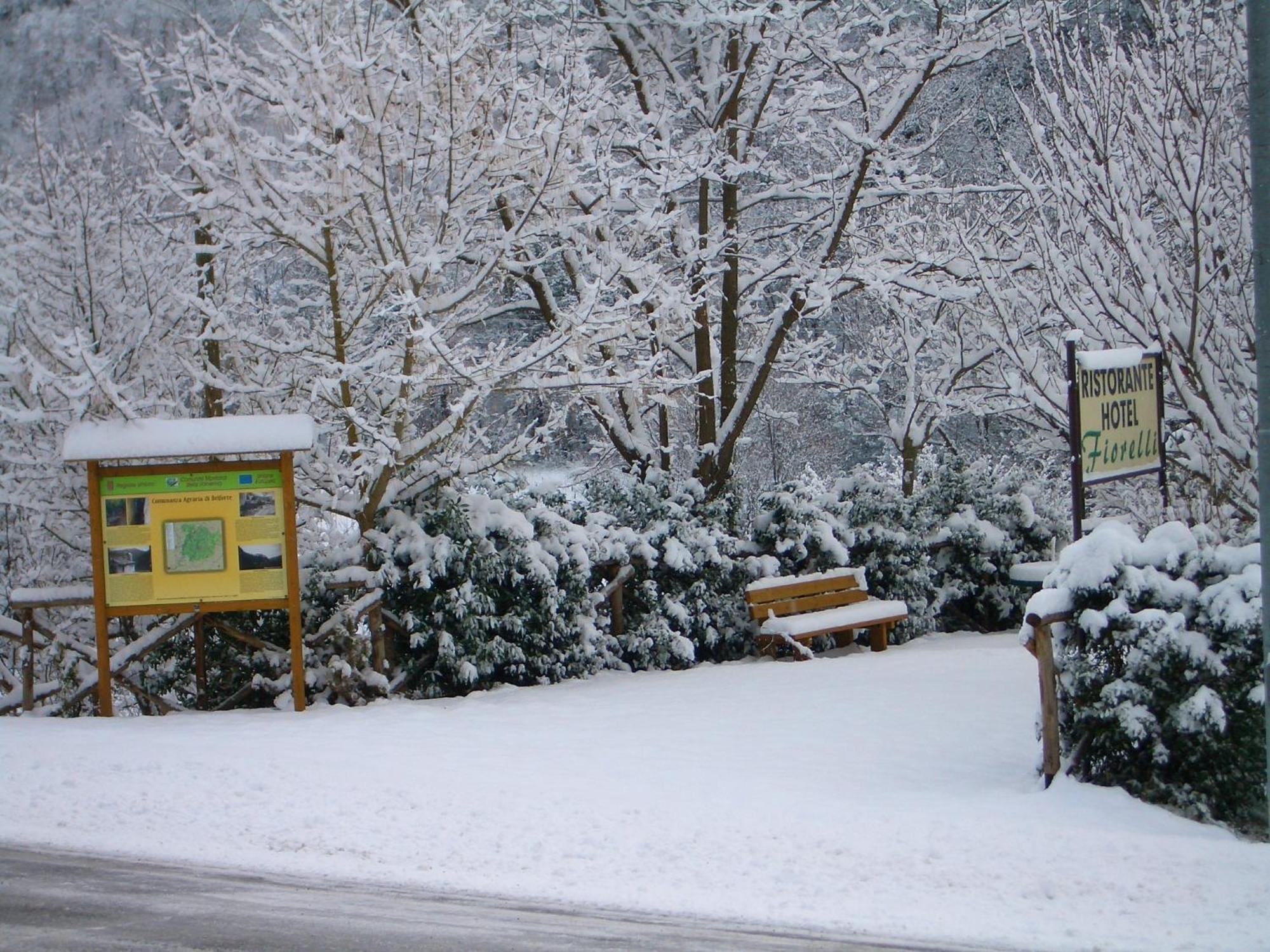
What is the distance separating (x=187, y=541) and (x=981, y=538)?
360 inches

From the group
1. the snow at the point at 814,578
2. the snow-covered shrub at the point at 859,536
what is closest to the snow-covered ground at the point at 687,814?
the snow at the point at 814,578

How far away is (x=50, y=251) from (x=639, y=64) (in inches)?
274

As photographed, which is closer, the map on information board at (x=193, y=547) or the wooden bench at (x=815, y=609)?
the map on information board at (x=193, y=547)

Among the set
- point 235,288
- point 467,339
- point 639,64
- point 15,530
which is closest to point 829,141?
point 639,64

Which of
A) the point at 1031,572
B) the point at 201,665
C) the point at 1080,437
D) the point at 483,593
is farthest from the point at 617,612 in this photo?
the point at 1080,437

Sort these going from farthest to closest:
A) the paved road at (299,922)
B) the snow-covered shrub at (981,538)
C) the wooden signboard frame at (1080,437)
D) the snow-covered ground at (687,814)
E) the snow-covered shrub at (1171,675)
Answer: the snow-covered shrub at (981,538), the wooden signboard frame at (1080,437), the snow-covered shrub at (1171,675), the snow-covered ground at (687,814), the paved road at (299,922)

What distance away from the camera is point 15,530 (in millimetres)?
13383

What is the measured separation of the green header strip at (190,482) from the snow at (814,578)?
5.19 meters

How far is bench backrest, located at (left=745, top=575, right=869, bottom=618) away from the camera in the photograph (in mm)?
13273

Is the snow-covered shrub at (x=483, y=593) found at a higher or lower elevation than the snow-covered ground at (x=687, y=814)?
higher

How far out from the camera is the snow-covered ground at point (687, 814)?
19.2 feet

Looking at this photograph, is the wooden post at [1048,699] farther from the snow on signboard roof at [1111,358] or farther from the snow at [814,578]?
the snow at [814,578]

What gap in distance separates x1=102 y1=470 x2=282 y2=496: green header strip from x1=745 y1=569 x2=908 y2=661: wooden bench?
17.0ft

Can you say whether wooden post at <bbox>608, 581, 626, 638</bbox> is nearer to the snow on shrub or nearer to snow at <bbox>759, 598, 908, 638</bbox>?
the snow on shrub
